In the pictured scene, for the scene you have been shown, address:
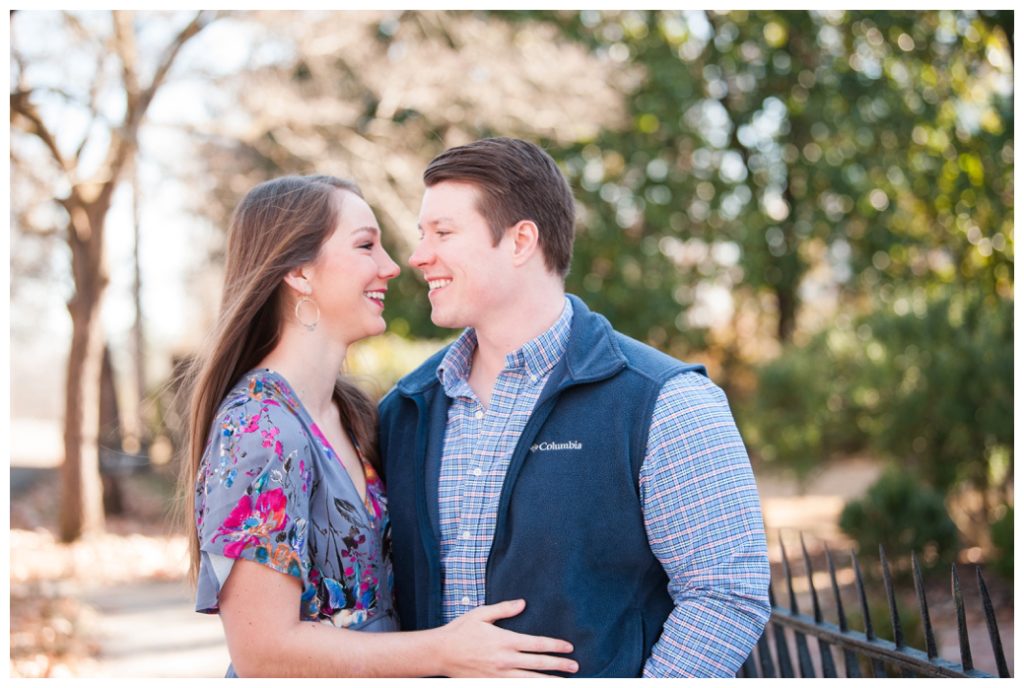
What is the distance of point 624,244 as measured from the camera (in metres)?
17.6

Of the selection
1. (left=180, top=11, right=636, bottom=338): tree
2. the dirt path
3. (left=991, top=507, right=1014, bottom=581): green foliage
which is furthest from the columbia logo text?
(left=180, top=11, right=636, bottom=338): tree

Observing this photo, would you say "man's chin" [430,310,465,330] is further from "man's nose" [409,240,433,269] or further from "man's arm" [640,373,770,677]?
"man's arm" [640,373,770,677]

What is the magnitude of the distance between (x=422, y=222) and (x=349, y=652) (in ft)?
3.92

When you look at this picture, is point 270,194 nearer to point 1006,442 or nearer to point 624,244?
point 1006,442

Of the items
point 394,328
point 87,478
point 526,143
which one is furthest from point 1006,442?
point 394,328

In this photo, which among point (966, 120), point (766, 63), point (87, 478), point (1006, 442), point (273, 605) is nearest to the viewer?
point (273, 605)

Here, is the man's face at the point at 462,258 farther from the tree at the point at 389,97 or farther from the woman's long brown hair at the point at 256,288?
the tree at the point at 389,97

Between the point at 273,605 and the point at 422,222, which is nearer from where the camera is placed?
the point at 273,605

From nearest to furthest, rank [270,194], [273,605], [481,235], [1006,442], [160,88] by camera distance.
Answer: [273,605] < [481,235] < [270,194] < [1006,442] < [160,88]

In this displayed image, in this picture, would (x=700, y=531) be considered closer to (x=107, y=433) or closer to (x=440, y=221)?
(x=440, y=221)

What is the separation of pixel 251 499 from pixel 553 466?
0.76 metres

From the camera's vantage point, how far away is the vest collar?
270cm

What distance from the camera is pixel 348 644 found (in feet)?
8.52

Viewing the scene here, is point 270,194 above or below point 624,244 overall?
below
